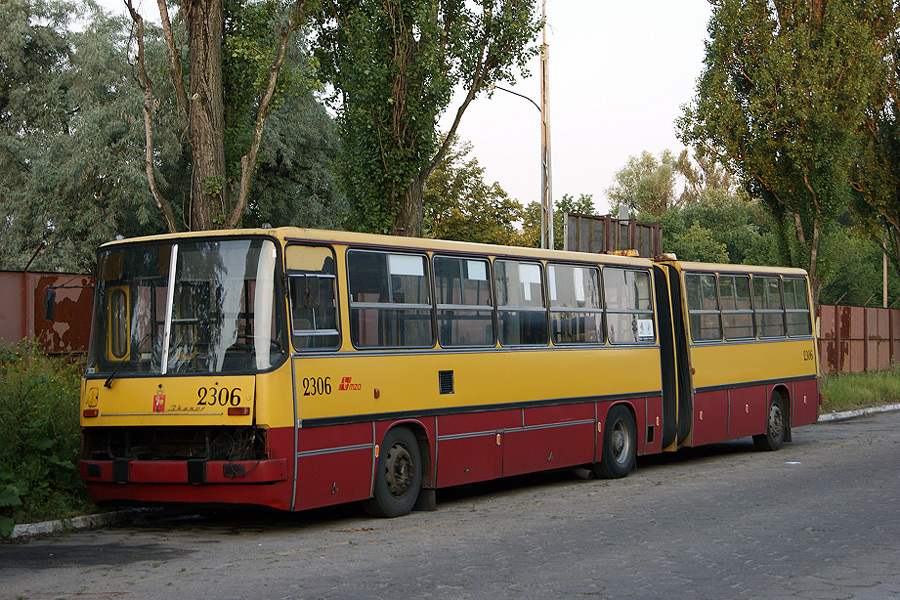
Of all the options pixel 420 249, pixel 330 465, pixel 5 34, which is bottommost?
pixel 330 465

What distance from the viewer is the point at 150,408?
1032 cm

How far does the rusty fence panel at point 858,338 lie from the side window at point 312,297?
26.2 metres

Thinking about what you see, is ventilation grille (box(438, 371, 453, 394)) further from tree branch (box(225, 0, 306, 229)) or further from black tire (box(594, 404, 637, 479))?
tree branch (box(225, 0, 306, 229))

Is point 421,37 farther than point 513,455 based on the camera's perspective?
Yes

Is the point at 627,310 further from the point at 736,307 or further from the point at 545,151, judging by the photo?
the point at 545,151

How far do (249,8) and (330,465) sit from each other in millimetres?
9032

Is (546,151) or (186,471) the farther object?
(546,151)

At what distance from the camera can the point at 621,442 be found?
15422 mm

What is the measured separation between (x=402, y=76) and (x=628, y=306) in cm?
712

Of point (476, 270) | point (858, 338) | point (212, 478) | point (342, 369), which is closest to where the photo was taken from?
point (212, 478)

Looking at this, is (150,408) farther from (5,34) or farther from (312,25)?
(5,34)

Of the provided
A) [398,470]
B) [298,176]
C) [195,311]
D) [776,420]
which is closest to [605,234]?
[776,420]

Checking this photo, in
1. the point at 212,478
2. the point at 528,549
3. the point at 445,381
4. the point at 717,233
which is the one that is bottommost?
the point at 528,549

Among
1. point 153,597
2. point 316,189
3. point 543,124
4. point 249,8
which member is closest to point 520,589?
point 153,597
